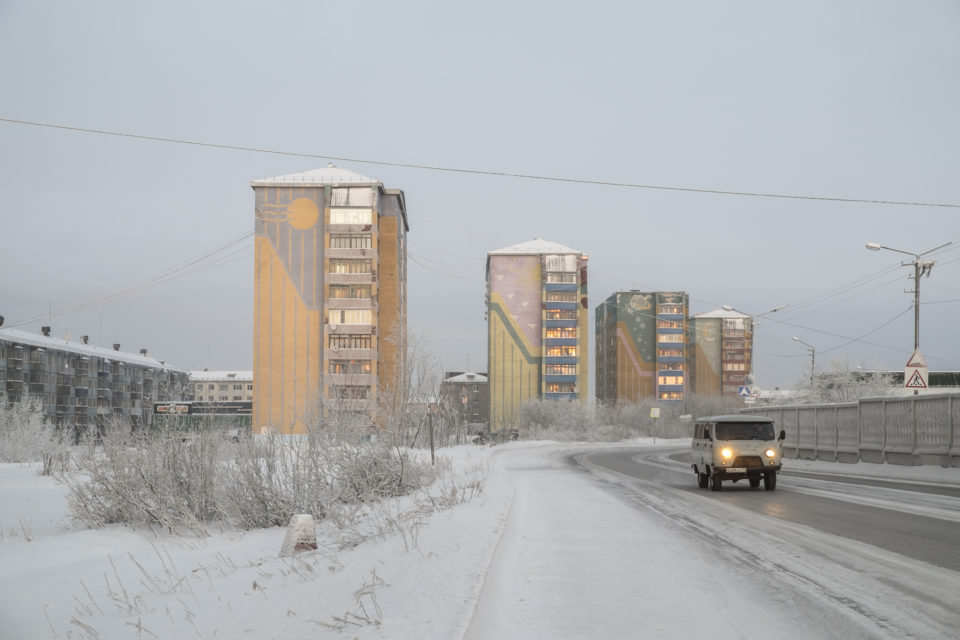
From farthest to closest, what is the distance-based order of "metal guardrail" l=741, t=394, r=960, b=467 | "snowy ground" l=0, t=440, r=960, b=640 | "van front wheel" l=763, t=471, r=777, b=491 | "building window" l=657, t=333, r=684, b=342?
1. "building window" l=657, t=333, r=684, b=342
2. "metal guardrail" l=741, t=394, r=960, b=467
3. "van front wheel" l=763, t=471, r=777, b=491
4. "snowy ground" l=0, t=440, r=960, b=640

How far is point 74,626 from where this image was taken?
9289 mm

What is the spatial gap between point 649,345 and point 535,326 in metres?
28.4

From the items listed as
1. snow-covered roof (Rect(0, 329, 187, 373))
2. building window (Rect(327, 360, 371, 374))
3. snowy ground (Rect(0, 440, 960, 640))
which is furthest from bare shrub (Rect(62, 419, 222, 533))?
snow-covered roof (Rect(0, 329, 187, 373))

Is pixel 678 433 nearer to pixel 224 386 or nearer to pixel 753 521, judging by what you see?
pixel 753 521

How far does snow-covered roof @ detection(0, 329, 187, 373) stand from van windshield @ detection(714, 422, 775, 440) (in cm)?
8909

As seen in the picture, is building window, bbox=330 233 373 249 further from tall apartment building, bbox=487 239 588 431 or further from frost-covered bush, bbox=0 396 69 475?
tall apartment building, bbox=487 239 588 431

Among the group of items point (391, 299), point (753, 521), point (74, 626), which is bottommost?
point (74, 626)

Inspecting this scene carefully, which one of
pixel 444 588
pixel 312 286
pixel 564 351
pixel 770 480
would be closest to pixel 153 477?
pixel 444 588

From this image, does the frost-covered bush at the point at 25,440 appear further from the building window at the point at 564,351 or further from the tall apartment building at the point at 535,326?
the building window at the point at 564,351

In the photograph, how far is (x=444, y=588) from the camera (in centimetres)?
612

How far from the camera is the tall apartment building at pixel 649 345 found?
116000 millimetres

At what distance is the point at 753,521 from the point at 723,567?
14.9ft

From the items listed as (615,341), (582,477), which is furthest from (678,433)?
(582,477)

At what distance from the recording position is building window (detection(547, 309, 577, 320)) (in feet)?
325
